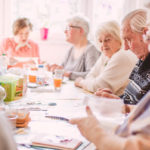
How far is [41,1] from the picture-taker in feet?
14.1

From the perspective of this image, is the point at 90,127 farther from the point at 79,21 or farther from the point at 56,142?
the point at 79,21

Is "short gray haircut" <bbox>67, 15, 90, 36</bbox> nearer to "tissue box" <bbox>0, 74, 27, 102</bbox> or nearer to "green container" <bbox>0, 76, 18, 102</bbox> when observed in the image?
"tissue box" <bbox>0, 74, 27, 102</bbox>

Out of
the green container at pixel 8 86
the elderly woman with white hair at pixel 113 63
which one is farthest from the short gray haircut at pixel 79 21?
the green container at pixel 8 86

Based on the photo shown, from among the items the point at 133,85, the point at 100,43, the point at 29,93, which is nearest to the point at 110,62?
the point at 100,43

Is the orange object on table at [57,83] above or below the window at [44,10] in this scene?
below

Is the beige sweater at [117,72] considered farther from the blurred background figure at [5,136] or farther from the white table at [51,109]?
the blurred background figure at [5,136]

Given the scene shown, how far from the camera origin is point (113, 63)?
2281mm

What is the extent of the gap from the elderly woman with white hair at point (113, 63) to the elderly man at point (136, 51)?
32cm

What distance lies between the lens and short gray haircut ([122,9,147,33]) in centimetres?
184

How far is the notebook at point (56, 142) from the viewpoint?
102 cm

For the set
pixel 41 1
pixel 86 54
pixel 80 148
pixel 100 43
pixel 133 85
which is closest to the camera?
pixel 80 148

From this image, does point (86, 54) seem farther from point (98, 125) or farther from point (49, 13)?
point (98, 125)

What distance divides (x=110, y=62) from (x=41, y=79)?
0.62 meters

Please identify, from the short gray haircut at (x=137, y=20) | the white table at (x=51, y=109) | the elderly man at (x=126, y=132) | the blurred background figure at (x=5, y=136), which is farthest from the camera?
the short gray haircut at (x=137, y=20)
